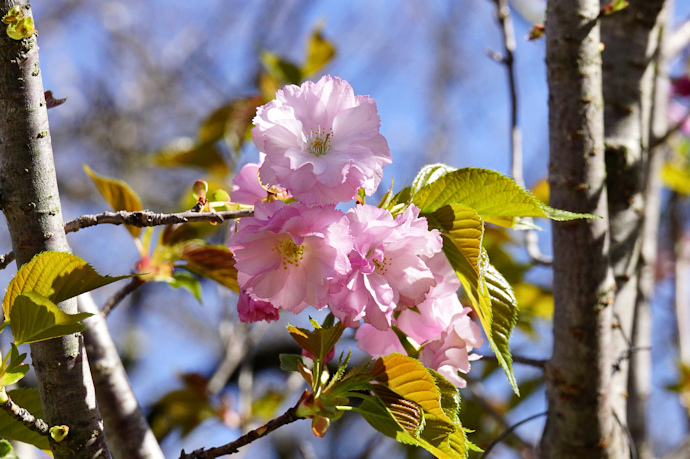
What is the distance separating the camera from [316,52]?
1.73 m

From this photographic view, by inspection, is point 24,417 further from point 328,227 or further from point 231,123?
point 231,123

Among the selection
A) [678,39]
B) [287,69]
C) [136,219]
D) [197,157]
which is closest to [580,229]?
[136,219]

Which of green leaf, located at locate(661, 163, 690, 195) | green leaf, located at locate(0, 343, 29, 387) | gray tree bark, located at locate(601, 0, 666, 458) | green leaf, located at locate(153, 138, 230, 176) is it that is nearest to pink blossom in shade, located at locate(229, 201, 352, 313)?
green leaf, located at locate(0, 343, 29, 387)

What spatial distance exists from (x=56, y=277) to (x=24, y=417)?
0.14m

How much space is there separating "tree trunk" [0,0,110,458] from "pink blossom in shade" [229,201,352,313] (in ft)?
0.59

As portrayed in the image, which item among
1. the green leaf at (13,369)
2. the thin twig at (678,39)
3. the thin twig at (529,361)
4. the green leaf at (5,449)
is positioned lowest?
the thin twig at (529,361)

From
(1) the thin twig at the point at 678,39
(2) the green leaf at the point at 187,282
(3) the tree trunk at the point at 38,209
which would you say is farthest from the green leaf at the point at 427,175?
(1) the thin twig at the point at 678,39

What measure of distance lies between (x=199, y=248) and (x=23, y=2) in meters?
0.41

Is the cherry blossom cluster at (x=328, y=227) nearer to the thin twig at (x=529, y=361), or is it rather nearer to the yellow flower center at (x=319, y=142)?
the yellow flower center at (x=319, y=142)

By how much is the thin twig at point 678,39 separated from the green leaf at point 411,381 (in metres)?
1.29

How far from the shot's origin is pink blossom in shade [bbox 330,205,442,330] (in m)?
0.55

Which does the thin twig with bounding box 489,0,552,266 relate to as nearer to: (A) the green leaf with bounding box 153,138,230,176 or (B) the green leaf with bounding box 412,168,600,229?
(B) the green leaf with bounding box 412,168,600,229

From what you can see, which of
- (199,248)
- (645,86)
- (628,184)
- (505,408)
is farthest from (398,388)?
(505,408)

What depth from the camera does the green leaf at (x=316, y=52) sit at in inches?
68.0
